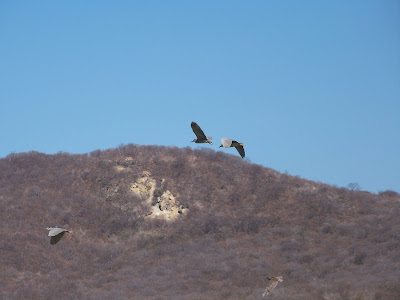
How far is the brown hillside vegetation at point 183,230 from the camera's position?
97.8ft

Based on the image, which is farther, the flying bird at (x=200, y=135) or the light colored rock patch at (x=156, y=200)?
the light colored rock patch at (x=156, y=200)

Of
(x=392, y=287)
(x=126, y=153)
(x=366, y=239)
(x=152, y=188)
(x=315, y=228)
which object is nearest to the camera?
(x=392, y=287)

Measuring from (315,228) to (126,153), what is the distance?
16.9m

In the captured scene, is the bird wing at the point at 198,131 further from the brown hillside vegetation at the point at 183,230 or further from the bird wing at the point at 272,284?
the bird wing at the point at 272,284

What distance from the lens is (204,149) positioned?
48.2 metres

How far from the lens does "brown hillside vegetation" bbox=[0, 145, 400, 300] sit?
2981 cm

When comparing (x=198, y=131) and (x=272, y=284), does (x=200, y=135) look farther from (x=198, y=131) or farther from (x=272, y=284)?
(x=272, y=284)

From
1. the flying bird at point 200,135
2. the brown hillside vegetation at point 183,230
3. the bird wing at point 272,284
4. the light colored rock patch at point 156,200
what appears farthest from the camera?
the light colored rock patch at point 156,200

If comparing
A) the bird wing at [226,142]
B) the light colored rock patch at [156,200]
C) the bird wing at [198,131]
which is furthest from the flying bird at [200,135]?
the light colored rock patch at [156,200]

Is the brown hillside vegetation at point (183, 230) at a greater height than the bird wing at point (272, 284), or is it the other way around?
the brown hillside vegetation at point (183, 230)

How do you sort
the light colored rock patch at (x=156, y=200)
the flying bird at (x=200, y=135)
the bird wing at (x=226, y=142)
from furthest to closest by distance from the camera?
the light colored rock patch at (x=156, y=200) → the flying bird at (x=200, y=135) → the bird wing at (x=226, y=142)

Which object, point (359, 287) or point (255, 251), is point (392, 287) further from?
point (255, 251)

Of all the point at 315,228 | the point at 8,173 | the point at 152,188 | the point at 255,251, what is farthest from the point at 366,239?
the point at 8,173

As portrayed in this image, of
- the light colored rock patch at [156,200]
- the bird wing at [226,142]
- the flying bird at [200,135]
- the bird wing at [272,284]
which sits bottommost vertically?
the bird wing at [272,284]
